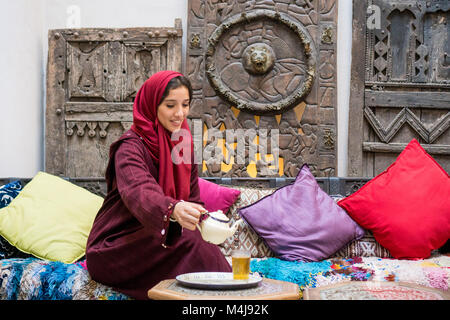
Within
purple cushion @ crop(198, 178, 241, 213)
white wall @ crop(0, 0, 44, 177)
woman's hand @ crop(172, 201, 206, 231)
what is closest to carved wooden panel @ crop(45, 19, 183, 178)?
white wall @ crop(0, 0, 44, 177)

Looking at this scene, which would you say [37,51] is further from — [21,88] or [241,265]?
[241,265]

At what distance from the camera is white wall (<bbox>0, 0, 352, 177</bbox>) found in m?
3.29

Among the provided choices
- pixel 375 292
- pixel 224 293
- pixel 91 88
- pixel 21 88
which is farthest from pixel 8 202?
pixel 375 292

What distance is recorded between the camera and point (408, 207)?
2.67 m

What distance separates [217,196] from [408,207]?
3.45 ft

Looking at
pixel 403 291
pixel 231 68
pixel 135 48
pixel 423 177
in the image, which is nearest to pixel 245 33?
pixel 231 68

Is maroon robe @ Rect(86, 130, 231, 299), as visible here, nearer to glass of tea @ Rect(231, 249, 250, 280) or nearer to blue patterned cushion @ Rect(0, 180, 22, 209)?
glass of tea @ Rect(231, 249, 250, 280)

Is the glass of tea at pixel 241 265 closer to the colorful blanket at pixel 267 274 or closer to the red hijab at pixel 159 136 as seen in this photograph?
the red hijab at pixel 159 136

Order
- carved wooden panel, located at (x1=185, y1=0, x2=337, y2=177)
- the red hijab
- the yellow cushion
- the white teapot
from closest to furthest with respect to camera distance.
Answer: the white teapot, the red hijab, the yellow cushion, carved wooden panel, located at (x1=185, y1=0, x2=337, y2=177)

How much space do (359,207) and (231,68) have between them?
140 centimetres

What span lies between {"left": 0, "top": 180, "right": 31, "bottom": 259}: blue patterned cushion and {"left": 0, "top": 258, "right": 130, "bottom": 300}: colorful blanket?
255mm

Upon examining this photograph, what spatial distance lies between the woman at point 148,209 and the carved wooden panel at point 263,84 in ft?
4.46

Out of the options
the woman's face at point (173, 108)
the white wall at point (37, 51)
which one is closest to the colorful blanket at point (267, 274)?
the woman's face at point (173, 108)
